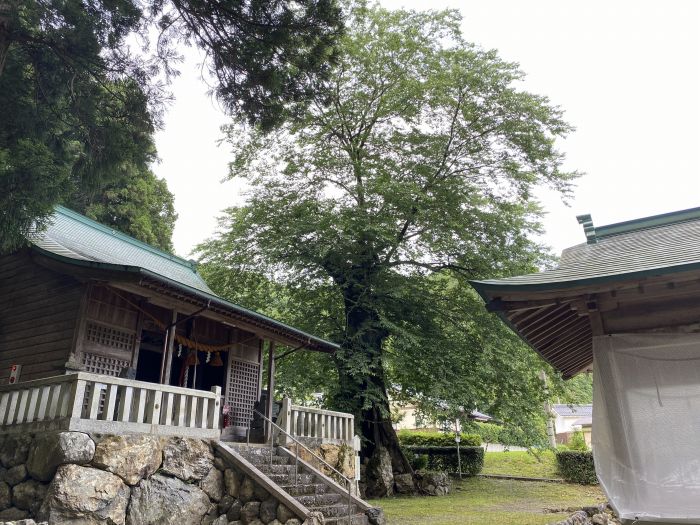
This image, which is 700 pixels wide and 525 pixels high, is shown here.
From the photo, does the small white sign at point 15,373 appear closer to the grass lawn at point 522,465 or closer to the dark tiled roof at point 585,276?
the dark tiled roof at point 585,276

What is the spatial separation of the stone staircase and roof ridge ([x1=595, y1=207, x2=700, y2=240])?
225 inches

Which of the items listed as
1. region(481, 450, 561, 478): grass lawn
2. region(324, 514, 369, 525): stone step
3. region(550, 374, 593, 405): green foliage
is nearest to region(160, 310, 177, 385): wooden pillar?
region(324, 514, 369, 525): stone step

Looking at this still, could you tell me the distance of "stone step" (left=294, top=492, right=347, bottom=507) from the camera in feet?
26.1

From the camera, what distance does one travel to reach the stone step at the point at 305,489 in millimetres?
8188

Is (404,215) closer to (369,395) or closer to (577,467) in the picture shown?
(369,395)

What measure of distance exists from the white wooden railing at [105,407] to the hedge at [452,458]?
14293 mm

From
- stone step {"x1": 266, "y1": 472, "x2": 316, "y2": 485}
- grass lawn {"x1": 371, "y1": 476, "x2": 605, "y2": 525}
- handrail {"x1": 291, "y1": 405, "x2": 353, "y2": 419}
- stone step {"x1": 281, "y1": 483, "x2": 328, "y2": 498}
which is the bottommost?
Result: grass lawn {"x1": 371, "y1": 476, "x2": 605, "y2": 525}

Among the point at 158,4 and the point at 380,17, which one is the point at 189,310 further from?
the point at 380,17

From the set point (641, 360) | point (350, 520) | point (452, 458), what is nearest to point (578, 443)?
point (452, 458)

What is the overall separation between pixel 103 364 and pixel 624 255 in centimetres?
840

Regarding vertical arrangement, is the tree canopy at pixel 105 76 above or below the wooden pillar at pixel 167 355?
above

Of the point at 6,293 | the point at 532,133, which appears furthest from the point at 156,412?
the point at 532,133

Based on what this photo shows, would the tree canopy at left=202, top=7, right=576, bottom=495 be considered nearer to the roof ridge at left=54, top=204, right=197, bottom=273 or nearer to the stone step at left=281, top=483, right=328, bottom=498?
the roof ridge at left=54, top=204, right=197, bottom=273

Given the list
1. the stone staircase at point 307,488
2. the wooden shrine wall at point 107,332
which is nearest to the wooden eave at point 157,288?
the wooden shrine wall at point 107,332
